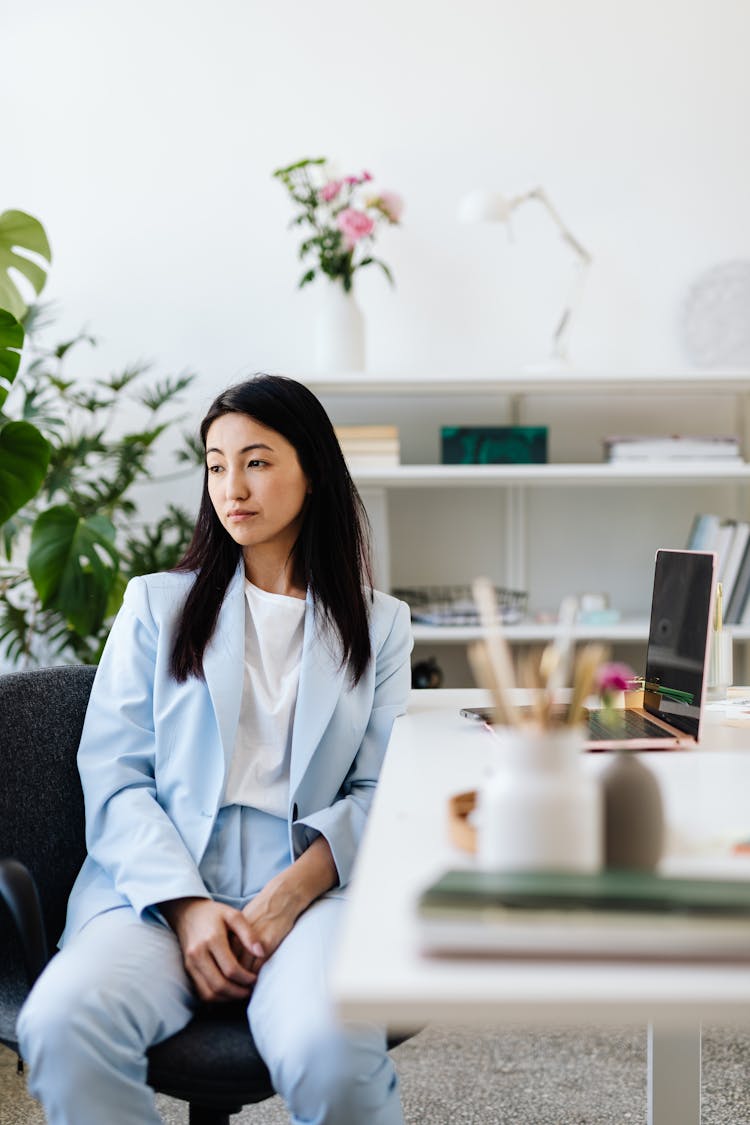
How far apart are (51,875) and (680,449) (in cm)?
206

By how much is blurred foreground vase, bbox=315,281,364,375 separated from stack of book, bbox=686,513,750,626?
40.5 inches

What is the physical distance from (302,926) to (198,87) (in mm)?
2632

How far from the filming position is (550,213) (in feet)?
10.4

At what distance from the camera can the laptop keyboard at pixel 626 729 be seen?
1.49 m

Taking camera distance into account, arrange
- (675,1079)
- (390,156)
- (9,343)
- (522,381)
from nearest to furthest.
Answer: (675,1079) → (9,343) → (522,381) → (390,156)

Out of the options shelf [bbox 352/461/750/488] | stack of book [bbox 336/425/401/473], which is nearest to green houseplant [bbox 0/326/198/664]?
stack of book [bbox 336/425/401/473]

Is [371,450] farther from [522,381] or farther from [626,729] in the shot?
[626,729]

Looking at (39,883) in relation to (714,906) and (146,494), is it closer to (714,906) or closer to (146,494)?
(714,906)

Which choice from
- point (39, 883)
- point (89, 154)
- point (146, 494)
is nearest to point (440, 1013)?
point (39, 883)

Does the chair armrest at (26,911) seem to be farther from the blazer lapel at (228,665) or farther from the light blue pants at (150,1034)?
the blazer lapel at (228,665)

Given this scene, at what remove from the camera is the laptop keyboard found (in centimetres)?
149

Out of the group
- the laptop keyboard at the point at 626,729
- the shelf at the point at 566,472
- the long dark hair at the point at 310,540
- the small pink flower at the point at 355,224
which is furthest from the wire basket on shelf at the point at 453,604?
the laptop keyboard at the point at 626,729

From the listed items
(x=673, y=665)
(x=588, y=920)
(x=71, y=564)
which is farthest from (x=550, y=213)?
(x=588, y=920)

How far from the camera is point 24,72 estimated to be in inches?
131
